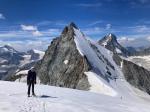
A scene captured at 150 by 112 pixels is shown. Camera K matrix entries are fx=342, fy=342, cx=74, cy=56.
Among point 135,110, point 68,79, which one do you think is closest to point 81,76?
point 68,79

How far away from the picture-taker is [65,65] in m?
135

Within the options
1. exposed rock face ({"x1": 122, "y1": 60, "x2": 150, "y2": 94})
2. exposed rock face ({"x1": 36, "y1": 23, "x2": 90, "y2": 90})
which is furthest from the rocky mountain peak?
exposed rock face ({"x1": 122, "y1": 60, "x2": 150, "y2": 94})

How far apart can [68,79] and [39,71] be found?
85.5 feet

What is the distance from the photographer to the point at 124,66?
532 feet

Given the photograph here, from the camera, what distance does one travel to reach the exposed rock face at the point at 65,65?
397 ft

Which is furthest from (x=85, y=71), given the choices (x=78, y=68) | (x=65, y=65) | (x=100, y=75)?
(x=65, y=65)

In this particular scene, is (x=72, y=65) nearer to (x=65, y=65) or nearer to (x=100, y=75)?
(x=65, y=65)

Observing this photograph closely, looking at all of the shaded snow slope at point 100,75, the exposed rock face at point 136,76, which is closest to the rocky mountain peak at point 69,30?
the shaded snow slope at point 100,75

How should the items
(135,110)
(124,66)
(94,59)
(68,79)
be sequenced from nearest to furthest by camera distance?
(135,110)
(68,79)
(94,59)
(124,66)

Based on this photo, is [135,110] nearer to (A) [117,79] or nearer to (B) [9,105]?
(B) [9,105]

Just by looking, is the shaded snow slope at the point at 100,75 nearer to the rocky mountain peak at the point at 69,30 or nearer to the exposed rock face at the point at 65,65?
the rocky mountain peak at the point at 69,30

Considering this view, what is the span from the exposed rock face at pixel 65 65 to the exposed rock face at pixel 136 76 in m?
29.8

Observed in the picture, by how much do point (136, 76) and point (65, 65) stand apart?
138ft

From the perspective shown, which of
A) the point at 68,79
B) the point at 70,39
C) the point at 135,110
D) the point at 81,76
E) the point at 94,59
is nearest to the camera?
the point at 135,110
